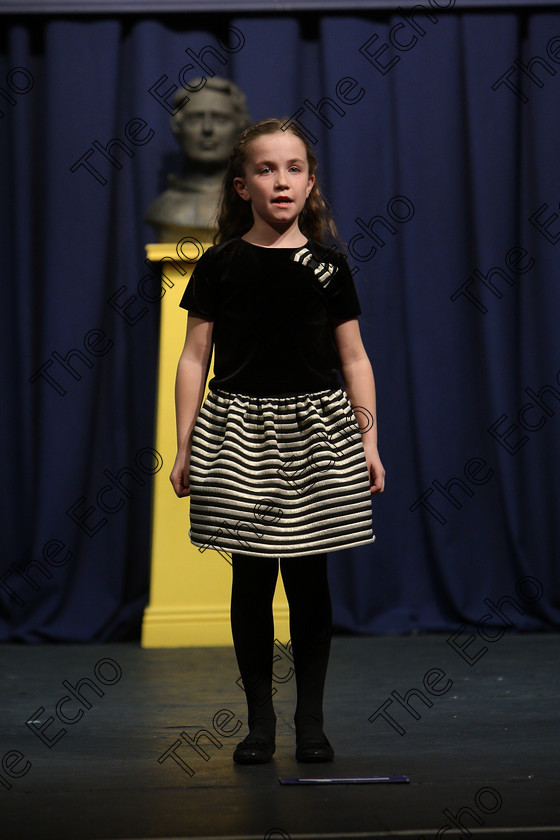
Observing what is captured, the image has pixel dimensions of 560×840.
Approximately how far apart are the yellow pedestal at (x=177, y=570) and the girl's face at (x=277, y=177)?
1357mm

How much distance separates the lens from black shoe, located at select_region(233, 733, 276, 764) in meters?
1.86

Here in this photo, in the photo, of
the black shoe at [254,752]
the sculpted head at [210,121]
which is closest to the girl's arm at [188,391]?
the black shoe at [254,752]

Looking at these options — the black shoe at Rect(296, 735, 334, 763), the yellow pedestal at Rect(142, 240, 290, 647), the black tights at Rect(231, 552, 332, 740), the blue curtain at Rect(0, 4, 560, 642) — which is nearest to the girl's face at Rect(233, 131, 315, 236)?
the black tights at Rect(231, 552, 332, 740)

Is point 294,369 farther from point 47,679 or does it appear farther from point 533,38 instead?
point 533,38

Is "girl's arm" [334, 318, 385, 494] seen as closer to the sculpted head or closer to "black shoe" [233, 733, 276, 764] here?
"black shoe" [233, 733, 276, 764]

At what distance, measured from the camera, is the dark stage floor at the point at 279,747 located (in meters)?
1.55

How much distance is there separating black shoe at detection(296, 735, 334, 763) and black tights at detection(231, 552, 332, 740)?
2 cm

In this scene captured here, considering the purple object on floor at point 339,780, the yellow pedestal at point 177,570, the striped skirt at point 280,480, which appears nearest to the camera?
the purple object on floor at point 339,780

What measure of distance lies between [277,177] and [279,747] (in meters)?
0.99

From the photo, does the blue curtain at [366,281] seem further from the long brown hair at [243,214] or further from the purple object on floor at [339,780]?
the purple object on floor at [339,780]

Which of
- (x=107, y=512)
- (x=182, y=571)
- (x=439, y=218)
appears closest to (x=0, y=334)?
(x=107, y=512)

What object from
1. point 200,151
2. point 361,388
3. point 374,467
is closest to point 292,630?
point 374,467

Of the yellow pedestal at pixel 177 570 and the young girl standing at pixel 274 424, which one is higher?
the young girl standing at pixel 274 424

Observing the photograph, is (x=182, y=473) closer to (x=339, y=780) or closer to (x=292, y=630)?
(x=292, y=630)
